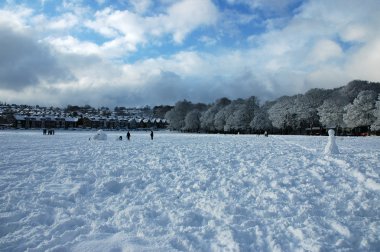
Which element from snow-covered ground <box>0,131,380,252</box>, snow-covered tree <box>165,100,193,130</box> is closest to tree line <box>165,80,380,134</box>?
snow-covered tree <box>165,100,193,130</box>

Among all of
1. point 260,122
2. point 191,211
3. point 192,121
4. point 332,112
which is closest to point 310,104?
point 332,112

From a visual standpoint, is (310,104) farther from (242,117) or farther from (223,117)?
(223,117)

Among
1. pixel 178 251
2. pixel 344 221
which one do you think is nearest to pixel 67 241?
pixel 178 251

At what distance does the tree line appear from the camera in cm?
6769

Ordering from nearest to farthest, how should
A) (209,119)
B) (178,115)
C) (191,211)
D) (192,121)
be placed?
(191,211) < (209,119) < (192,121) < (178,115)

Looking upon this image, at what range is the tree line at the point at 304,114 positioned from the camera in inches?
2665

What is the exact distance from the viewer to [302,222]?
23.3 feet

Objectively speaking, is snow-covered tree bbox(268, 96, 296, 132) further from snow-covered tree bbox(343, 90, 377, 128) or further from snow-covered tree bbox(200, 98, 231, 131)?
snow-covered tree bbox(200, 98, 231, 131)

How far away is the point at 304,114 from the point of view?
8231 centimetres

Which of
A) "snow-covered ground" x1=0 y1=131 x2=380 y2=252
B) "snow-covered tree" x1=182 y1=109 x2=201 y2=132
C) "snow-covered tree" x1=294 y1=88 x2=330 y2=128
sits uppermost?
"snow-covered tree" x1=294 y1=88 x2=330 y2=128

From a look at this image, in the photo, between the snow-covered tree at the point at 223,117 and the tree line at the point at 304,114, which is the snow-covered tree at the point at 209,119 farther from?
the snow-covered tree at the point at 223,117

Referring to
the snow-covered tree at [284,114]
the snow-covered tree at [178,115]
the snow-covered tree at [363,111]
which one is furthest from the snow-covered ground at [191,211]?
the snow-covered tree at [178,115]

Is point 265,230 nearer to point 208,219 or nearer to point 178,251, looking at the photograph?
point 208,219

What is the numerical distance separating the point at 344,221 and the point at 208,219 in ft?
9.65
